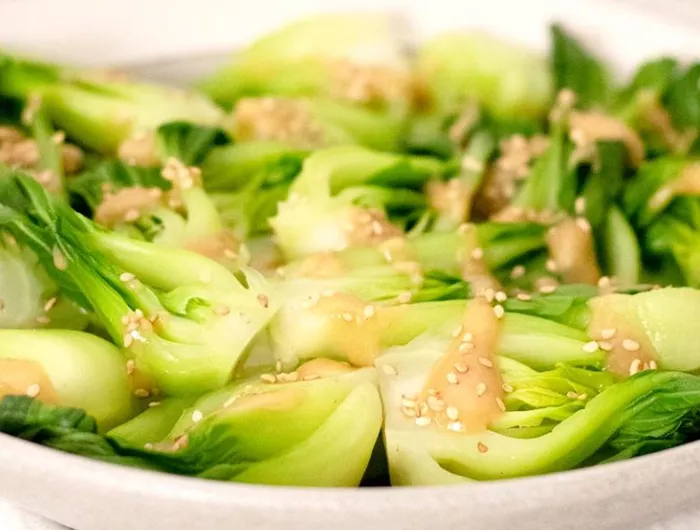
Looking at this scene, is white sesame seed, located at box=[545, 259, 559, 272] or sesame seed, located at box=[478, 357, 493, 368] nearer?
sesame seed, located at box=[478, 357, 493, 368]

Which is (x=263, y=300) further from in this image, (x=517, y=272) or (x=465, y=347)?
(x=517, y=272)

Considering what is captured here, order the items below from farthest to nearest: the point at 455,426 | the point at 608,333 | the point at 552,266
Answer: the point at 552,266 < the point at 608,333 < the point at 455,426

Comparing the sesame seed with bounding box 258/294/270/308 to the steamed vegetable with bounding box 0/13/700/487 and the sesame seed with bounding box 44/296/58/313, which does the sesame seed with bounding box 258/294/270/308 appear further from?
the sesame seed with bounding box 44/296/58/313

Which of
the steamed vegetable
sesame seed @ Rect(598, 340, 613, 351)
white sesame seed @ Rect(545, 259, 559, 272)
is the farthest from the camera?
white sesame seed @ Rect(545, 259, 559, 272)

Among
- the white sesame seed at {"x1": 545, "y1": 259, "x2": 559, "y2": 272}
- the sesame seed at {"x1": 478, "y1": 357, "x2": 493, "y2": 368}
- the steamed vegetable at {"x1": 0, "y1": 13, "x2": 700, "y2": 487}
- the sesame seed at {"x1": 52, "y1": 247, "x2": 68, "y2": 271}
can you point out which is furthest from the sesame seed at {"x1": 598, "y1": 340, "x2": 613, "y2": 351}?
the sesame seed at {"x1": 52, "y1": 247, "x2": 68, "y2": 271}

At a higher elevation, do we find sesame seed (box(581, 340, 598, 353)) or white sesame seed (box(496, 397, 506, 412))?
sesame seed (box(581, 340, 598, 353))

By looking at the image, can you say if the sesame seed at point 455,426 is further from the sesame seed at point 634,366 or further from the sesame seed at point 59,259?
the sesame seed at point 59,259

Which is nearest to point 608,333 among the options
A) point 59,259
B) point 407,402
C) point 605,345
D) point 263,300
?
point 605,345
